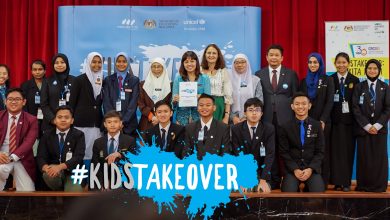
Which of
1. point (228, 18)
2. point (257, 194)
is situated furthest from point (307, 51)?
point (257, 194)

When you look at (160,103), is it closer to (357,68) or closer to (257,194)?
(257,194)

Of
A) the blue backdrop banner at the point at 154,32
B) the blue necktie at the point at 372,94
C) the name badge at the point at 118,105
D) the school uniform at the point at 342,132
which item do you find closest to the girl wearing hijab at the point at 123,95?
the name badge at the point at 118,105

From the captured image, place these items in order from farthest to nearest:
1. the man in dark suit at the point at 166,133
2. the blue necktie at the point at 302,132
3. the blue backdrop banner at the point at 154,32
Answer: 1. the blue backdrop banner at the point at 154,32
2. the blue necktie at the point at 302,132
3. the man in dark suit at the point at 166,133

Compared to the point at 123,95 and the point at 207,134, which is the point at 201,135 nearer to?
the point at 207,134

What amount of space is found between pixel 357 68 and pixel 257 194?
3.12 meters

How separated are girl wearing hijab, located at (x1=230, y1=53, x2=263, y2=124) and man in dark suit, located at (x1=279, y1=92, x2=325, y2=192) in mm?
440

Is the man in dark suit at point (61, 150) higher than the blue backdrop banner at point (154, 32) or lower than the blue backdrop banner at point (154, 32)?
lower

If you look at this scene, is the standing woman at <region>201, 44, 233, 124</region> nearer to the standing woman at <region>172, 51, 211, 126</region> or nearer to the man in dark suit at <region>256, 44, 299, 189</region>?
the standing woman at <region>172, 51, 211, 126</region>

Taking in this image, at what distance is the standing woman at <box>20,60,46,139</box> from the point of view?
4.92 meters

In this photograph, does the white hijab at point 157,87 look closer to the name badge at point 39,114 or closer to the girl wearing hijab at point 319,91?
the name badge at point 39,114

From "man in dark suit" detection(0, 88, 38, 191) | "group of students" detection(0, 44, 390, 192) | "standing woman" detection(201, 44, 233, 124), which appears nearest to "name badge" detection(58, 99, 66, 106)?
"group of students" detection(0, 44, 390, 192)

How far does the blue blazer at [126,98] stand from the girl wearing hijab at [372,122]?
2170mm

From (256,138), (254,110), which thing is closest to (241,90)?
(254,110)

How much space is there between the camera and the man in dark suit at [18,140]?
439 centimetres
